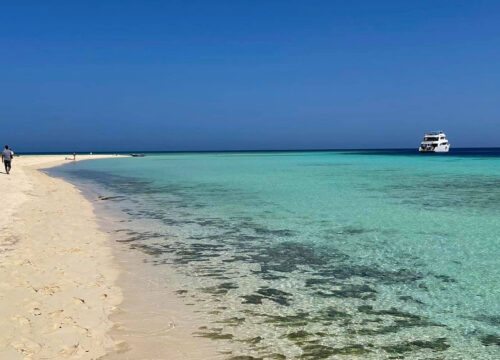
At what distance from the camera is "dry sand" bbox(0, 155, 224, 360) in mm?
5262

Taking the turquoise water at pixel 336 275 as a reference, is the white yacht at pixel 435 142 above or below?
above

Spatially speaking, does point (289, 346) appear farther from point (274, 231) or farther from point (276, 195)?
point (276, 195)

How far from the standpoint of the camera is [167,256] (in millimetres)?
10414

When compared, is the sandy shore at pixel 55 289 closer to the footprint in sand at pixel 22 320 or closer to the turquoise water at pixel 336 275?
the footprint in sand at pixel 22 320

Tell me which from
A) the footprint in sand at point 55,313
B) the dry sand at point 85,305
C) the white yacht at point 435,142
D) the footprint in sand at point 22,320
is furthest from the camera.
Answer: the white yacht at point 435,142

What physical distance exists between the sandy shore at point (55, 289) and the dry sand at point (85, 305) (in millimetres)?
13

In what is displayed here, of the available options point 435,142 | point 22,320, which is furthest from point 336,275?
point 435,142

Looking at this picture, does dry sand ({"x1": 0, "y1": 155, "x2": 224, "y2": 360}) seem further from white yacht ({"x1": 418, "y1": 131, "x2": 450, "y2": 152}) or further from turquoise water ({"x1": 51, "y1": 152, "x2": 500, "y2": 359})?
white yacht ({"x1": 418, "y1": 131, "x2": 450, "y2": 152})

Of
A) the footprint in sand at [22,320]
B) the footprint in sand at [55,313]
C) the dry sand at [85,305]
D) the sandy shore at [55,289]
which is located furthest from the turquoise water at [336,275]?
the footprint in sand at [22,320]

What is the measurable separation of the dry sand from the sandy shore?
0.04 feet

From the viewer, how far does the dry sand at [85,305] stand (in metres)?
5.26

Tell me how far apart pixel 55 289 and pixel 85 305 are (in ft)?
3.35

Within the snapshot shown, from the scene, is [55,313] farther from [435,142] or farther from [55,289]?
[435,142]

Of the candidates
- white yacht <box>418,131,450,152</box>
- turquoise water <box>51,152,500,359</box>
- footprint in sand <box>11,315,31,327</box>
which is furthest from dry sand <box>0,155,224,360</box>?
white yacht <box>418,131,450,152</box>
